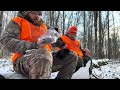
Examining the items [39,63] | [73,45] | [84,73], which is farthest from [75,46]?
[39,63]

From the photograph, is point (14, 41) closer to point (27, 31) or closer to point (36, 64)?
point (27, 31)

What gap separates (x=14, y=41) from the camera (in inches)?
98.3

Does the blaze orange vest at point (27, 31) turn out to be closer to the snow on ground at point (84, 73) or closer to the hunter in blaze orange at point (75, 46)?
the snow on ground at point (84, 73)

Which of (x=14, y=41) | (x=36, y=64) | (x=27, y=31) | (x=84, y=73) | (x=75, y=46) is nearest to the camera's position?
(x=36, y=64)

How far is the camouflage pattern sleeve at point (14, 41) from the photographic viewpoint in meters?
2.40

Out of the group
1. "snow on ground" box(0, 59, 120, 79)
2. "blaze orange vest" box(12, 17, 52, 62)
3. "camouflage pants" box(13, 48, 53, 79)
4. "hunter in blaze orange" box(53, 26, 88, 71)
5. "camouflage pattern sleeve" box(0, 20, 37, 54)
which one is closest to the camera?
"camouflage pants" box(13, 48, 53, 79)

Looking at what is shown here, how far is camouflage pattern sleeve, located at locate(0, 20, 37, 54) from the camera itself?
240 centimetres

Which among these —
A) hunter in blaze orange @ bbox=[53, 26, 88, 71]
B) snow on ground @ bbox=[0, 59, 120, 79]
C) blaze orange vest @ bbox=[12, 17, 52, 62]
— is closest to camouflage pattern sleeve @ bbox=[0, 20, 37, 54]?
blaze orange vest @ bbox=[12, 17, 52, 62]

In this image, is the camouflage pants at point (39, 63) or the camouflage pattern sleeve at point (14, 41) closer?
the camouflage pants at point (39, 63)

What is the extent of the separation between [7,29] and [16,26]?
Answer: 0.10 metres

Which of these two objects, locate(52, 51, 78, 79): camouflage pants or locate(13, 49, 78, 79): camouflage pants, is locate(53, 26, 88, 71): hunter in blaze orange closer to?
locate(52, 51, 78, 79): camouflage pants

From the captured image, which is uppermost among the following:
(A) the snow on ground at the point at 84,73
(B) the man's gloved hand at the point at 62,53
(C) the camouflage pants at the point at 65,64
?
(B) the man's gloved hand at the point at 62,53

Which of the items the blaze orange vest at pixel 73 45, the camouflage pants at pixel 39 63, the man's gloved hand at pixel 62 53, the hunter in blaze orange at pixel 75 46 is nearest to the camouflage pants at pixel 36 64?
the camouflage pants at pixel 39 63
